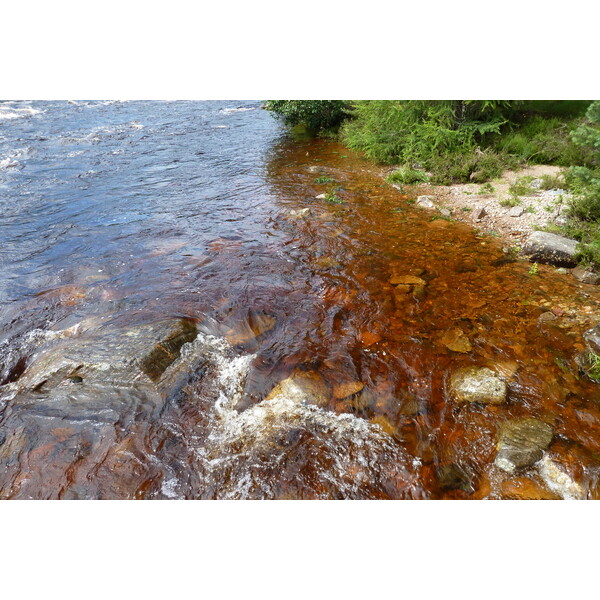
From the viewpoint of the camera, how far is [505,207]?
8.14 m

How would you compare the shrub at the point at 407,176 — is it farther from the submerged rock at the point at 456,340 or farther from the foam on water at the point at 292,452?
the foam on water at the point at 292,452

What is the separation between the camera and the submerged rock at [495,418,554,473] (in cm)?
343

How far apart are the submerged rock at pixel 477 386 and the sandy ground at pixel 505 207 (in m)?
3.82

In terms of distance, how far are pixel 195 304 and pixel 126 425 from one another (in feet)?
7.38

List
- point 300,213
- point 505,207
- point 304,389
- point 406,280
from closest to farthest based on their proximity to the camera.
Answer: point 304,389 → point 406,280 → point 505,207 → point 300,213

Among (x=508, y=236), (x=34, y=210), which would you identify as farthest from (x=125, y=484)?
(x=34, y=210)

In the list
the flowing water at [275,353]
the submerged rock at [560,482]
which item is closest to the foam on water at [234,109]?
the flowing water at [275,353]

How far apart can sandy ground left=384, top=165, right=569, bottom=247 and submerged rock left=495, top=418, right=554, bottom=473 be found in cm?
434

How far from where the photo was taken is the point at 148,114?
2006 cm

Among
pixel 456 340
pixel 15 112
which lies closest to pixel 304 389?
pixel 456 340

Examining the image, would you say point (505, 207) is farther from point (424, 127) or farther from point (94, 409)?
point (94, 409)

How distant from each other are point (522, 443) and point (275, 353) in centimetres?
291

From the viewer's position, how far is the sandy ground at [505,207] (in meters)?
7.35

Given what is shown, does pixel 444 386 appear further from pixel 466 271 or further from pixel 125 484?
pixel 125 484
